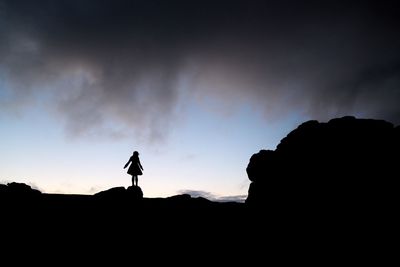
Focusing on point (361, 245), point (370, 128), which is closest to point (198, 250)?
point (361, 245)

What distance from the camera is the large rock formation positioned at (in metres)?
16.5

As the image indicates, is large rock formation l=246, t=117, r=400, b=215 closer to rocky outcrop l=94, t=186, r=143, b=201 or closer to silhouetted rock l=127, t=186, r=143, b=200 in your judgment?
silhouetted rock l=127, t=186, r=143, b=200

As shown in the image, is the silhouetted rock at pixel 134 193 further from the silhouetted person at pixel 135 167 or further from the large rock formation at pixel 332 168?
the large rock formation at pixel 332 168

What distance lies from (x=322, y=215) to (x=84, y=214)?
1357 cm

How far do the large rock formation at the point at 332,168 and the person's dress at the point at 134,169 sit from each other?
26.8 feet

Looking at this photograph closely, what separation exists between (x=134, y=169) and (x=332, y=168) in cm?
1327

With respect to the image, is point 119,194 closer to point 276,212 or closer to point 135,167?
point 135,167

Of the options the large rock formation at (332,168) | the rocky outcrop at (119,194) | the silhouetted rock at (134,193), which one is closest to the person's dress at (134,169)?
the silhouetted rock at (134,193)

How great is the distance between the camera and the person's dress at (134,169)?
20.7 meters

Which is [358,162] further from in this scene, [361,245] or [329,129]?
[361,245]

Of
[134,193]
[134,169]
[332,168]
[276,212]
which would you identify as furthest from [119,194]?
[332,168]

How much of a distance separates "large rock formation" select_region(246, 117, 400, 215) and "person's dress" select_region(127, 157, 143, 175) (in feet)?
26.8

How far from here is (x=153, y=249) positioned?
633 inches

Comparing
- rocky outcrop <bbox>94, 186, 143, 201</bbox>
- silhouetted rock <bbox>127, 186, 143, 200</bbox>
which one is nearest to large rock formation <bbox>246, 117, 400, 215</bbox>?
silhouetted rock <bbox>127, 186, 143, 200</bbox>
